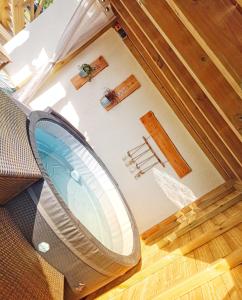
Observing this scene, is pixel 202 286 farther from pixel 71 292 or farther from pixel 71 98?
pixel 71 98

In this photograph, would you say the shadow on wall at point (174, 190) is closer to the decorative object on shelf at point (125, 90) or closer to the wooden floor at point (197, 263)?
the wooden floor at point (197, 263)

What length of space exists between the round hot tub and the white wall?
0.38m

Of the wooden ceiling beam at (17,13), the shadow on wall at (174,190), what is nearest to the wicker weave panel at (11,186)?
the shadow on wall at (174,190)

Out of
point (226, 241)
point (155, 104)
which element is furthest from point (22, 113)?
point (155, 104)

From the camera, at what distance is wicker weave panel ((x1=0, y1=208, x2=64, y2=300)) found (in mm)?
1629

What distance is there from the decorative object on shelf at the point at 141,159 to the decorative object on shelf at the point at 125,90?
1.98 feet

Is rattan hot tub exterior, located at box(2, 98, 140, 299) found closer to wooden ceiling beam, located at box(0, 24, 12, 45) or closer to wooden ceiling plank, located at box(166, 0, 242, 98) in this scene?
wooden ceiling plank, located at box(166, 0, 242, 98)

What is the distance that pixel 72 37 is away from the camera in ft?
12.4

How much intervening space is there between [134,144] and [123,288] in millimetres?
1916

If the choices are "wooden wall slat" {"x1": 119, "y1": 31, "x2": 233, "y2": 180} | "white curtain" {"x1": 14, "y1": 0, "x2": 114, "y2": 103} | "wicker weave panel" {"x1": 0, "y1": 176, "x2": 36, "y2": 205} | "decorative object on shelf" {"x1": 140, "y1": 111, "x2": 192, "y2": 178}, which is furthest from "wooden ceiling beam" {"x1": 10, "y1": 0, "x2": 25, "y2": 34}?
"wicker weave panel" {"x1": 0, "y1": 176, "x2": 36, "y2": 205}

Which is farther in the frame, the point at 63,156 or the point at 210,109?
the point at 63,156

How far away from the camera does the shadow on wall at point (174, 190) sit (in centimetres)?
354

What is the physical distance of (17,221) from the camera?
76.2 inches

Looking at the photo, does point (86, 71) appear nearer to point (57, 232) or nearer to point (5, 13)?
point (5, 13)
